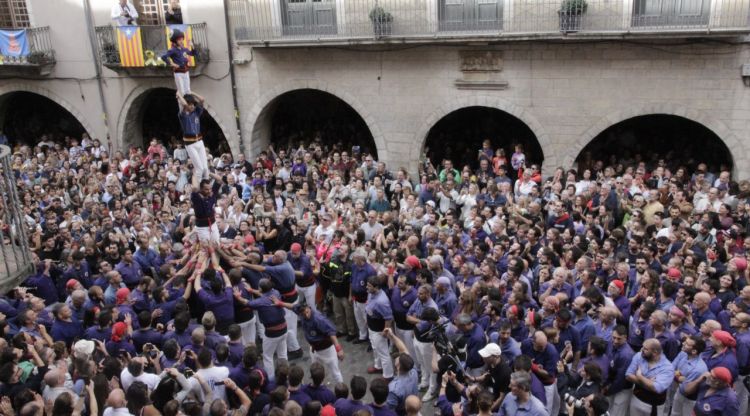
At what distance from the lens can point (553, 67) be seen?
16.0 m

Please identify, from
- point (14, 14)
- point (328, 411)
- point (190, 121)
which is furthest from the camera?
point (14, 14)

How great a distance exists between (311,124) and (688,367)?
16056 mm

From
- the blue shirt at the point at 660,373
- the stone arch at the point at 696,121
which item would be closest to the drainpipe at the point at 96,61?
the stone arch at the point at 696,121

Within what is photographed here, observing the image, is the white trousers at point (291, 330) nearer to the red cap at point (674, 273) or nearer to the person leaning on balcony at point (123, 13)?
the red cap at point (674, 273)

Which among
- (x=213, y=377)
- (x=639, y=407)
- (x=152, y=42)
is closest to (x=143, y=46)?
(x=152, y=42)

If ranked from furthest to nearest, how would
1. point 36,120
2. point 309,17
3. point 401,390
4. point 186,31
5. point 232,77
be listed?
point 36,120, point 232,77, point 186,31, point 309,17, point 401,390

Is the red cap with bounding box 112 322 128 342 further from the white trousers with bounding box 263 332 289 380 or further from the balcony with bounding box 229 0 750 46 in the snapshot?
the balcony with bounding box 229 0 750 46

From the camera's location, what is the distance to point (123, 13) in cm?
1925

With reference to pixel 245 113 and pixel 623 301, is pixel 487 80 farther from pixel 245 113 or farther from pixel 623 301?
pixel 623 301

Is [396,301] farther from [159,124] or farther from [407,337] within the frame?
[159,124]

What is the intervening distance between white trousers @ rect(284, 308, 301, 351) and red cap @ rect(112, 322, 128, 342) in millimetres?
2758

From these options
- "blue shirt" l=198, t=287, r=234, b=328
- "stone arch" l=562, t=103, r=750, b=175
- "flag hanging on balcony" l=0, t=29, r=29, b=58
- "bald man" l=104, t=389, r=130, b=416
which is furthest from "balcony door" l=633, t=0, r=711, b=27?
"flag hanging on balcony" l=0, t=29, r=29, b=58

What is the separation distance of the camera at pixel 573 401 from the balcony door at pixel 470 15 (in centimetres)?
1107

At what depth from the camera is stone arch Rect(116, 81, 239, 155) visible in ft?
66.4
